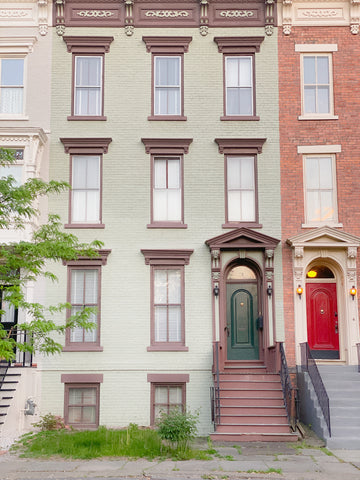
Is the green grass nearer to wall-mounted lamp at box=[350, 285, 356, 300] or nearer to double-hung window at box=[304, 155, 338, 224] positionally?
wall-mounted lamp at box=[350, 285, 356, 300]

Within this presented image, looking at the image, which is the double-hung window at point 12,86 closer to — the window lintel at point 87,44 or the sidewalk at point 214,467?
the window lintel at point 87,44

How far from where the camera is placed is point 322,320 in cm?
1600

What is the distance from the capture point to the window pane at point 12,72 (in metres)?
16.7

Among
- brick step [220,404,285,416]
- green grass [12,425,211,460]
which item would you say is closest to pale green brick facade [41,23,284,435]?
brick step [220,404,285,416]

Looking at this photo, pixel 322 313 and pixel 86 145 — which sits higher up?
pixel 86 145

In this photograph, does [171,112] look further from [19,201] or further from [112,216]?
[19,201]

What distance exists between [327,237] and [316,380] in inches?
157

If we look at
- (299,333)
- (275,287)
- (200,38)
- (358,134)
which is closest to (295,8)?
(200,38)

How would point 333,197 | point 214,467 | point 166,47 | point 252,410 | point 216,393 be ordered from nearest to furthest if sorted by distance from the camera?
point 214,467 → point 252,410 → point 216,393 → point 333,197 → point 166,47

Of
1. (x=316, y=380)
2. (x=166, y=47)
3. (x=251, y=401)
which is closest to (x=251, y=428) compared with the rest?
(x=251, y=401)

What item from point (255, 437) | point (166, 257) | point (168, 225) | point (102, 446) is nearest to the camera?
point (102, 446)

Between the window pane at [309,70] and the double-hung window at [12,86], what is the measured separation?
26.8ft

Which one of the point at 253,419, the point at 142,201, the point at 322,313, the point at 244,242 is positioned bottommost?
the point at 253,419

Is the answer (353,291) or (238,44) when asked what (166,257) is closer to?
(353,291)
